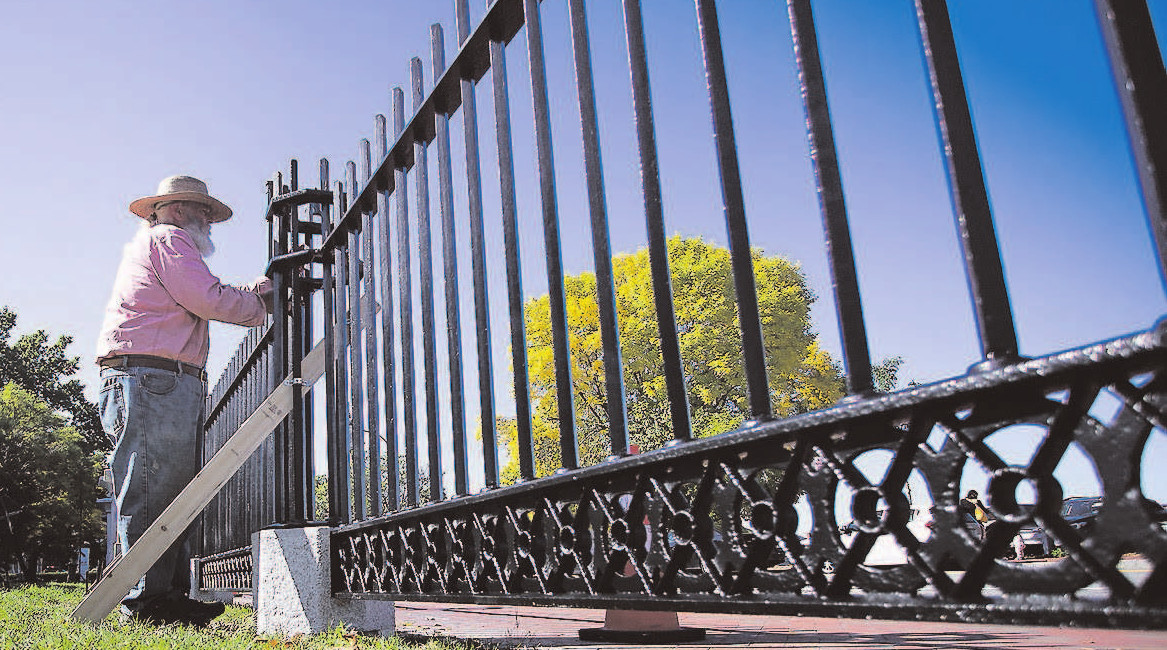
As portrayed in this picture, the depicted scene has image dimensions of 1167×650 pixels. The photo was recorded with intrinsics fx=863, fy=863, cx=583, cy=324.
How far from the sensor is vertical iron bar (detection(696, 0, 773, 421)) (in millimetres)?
1607

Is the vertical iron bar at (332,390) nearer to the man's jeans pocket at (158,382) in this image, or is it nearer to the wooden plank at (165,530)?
the wooden plank at (165,530)

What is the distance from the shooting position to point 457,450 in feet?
9.40

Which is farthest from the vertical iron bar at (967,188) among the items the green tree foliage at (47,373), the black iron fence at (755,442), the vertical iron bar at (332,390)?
the green tree foliage at (47,373)

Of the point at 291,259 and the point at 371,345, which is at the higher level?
the point at 291,259

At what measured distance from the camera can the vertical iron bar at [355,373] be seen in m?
3.80

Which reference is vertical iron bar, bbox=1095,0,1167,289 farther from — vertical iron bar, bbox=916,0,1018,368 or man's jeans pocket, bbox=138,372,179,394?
man's jeans pocket, bbox=138,372,179,394

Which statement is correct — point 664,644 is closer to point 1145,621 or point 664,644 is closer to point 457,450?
point 457,450

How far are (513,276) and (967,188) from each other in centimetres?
154

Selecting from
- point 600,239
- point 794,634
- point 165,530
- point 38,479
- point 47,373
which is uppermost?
point 47,373

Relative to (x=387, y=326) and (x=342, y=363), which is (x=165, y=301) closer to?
(x=342, y=363)

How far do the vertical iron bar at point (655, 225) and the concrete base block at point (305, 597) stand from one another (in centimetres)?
263

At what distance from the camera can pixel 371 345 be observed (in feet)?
12.3

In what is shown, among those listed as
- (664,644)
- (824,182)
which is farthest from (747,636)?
(824,182)

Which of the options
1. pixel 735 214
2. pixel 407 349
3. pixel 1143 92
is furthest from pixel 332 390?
pixel 1143 92
